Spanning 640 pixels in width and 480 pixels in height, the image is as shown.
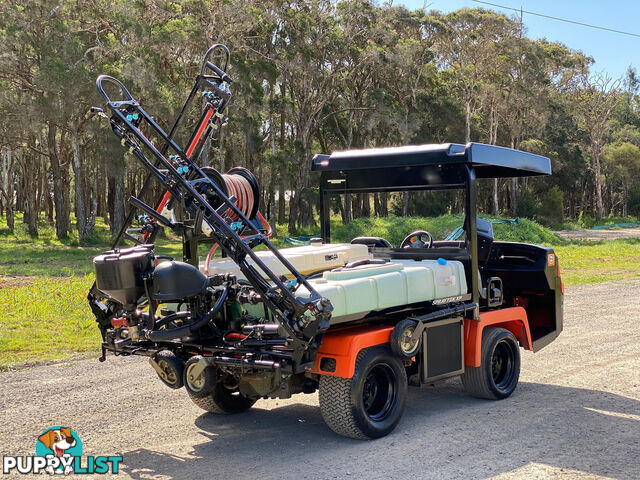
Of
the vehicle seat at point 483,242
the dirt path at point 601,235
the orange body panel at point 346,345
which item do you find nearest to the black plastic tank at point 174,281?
the orange body panel at point 346,345

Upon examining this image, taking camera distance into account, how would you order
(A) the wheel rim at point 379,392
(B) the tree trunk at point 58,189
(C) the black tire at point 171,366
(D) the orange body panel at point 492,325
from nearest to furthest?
1. (C) the black tire at point 171,366
2. (A) the wheel rim at point 379,392
3. (D) the orange body panel at point 492,325
4. (B) the tree trunk at point 58,189

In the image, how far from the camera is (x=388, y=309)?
6.05 meters

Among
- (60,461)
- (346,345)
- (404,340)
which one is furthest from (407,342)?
(60,461)

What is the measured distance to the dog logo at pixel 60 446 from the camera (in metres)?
5.40

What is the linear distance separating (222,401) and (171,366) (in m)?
1.19

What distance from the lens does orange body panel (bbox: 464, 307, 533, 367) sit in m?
6.79

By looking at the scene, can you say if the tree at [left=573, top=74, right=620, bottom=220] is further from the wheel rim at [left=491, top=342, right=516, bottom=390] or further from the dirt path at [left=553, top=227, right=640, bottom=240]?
the wheel rim at [left=491, top=342, right=516, bottom=390]

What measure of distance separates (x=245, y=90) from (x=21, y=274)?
1905 centimetres

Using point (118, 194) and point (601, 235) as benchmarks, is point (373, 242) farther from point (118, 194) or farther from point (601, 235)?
point (601, 235)

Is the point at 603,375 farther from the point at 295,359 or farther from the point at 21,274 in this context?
the point at 21,274

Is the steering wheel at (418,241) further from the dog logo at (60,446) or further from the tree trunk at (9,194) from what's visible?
the tree trunk at (9,194)

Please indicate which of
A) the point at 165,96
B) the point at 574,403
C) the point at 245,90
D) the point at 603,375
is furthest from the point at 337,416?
the point at 245,90

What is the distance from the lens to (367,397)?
592 cm

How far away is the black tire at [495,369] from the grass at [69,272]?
134 centimetres
